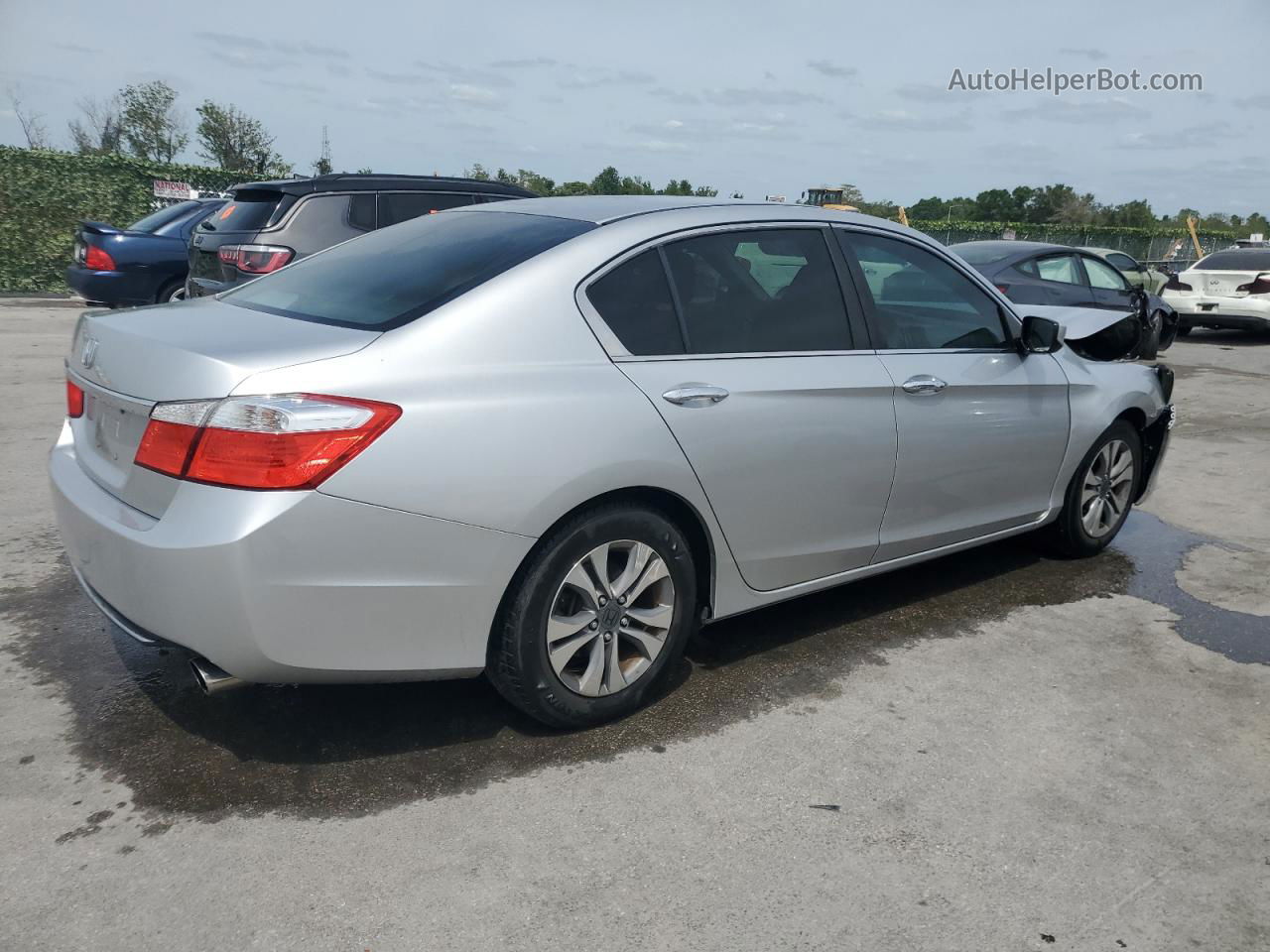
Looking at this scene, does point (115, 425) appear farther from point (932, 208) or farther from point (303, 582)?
point (932, 208)

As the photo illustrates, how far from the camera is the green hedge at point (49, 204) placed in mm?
17969

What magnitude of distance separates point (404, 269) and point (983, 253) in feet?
31.2

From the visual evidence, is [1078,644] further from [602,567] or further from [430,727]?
[430,727]

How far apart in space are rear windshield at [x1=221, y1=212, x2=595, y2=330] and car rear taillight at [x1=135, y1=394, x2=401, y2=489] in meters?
0.41

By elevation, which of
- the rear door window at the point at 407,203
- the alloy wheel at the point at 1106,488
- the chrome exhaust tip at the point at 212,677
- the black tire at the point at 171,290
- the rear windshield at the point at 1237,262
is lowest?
the chrome exhaust tip at the point at 212,677

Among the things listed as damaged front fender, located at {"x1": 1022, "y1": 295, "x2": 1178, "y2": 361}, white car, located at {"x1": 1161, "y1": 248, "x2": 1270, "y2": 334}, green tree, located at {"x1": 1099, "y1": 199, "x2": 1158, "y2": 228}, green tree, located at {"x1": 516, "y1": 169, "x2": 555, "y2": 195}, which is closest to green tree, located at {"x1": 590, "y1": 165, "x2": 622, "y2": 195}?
green tree, located at {"x1": 516, "y1": 169, "x2": 555, "y2": 195}

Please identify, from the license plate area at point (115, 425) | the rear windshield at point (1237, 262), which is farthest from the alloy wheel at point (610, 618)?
the rear windshield at point (1237, 262)

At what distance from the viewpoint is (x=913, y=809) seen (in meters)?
3.00

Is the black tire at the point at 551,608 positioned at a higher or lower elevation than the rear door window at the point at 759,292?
lower

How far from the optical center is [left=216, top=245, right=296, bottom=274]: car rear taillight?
28.0ft

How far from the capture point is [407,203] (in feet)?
30.6

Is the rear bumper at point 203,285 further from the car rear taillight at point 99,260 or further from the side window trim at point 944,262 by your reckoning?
the side window trim at point 944,262

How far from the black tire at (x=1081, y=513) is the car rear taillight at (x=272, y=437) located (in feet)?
11.8

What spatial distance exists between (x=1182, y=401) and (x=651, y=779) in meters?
9.38
